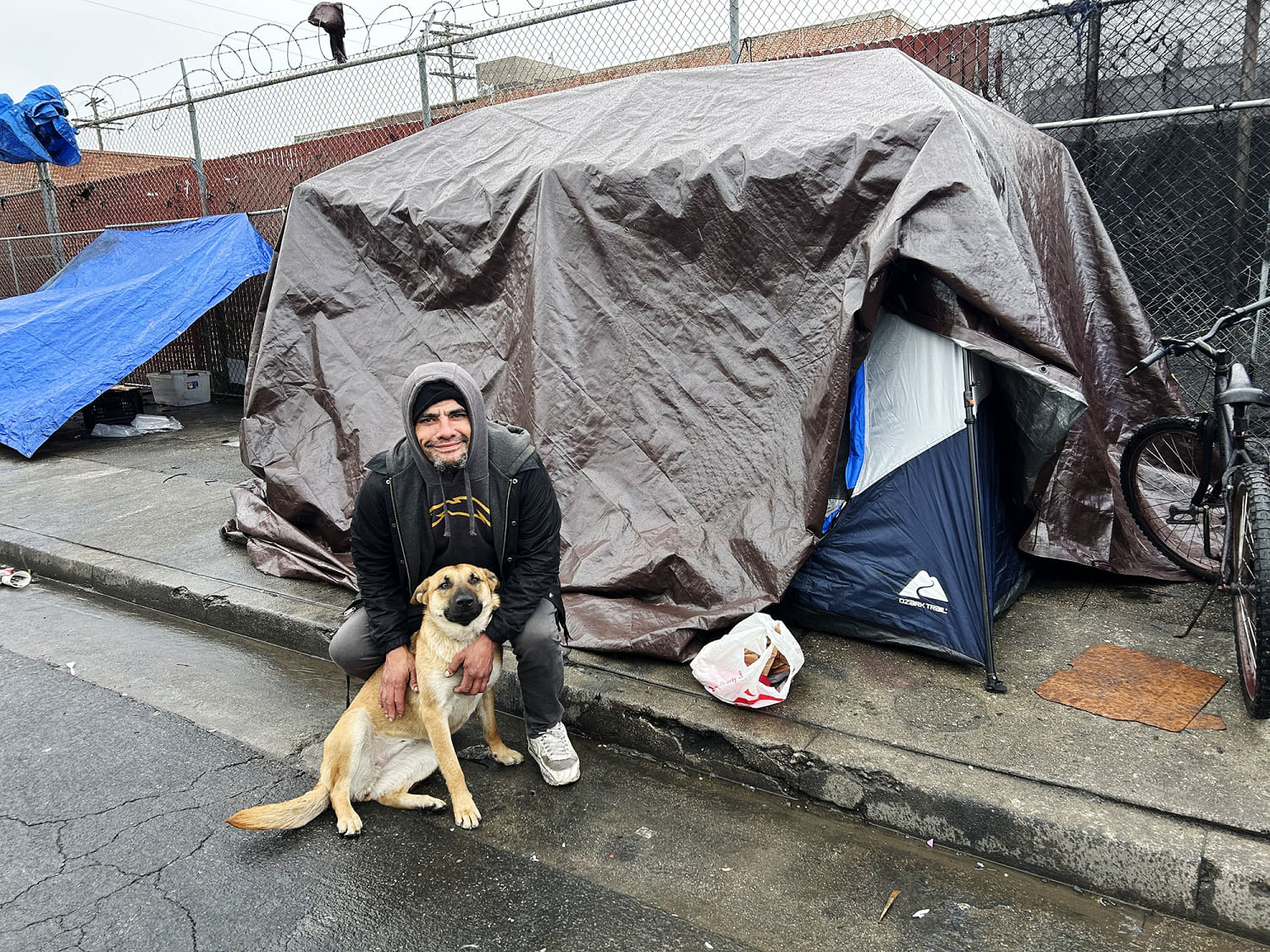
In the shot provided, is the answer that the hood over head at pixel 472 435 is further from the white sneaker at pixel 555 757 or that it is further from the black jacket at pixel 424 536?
the white sneaker at pixel 555 757

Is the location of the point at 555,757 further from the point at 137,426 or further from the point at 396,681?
the point at 137,426

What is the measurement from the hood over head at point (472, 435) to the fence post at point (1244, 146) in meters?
4.76

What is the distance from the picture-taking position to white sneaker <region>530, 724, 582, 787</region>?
311 cm

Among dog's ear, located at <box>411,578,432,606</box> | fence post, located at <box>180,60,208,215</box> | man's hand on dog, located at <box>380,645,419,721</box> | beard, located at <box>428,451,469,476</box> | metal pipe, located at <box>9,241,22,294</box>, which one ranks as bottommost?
man's hand on dog, located at <box>380,645,419,721</box>

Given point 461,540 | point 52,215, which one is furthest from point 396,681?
point 52,215

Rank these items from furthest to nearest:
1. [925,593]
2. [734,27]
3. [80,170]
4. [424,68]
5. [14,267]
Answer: [80,170], [14,267], [424,68], [734,27], [925,593]

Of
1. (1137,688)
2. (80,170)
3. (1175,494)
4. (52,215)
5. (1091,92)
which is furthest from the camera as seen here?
(80,170)

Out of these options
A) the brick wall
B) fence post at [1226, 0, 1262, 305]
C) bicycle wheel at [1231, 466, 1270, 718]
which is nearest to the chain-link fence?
fence post at [1226, 0, 1262, 305]

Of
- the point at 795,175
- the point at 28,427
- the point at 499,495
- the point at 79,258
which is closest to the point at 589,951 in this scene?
the point at 499,495

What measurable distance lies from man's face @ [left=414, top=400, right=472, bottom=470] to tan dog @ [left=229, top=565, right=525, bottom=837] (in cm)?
36

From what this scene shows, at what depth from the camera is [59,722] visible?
3646 millimetres

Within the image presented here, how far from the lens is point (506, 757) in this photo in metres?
3.24

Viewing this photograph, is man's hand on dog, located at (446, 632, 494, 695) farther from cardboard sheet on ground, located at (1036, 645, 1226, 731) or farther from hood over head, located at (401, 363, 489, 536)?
cardboard sheet on ground, located at (1036, 645, 1226, 731)

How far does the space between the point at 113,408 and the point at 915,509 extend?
8520mm
